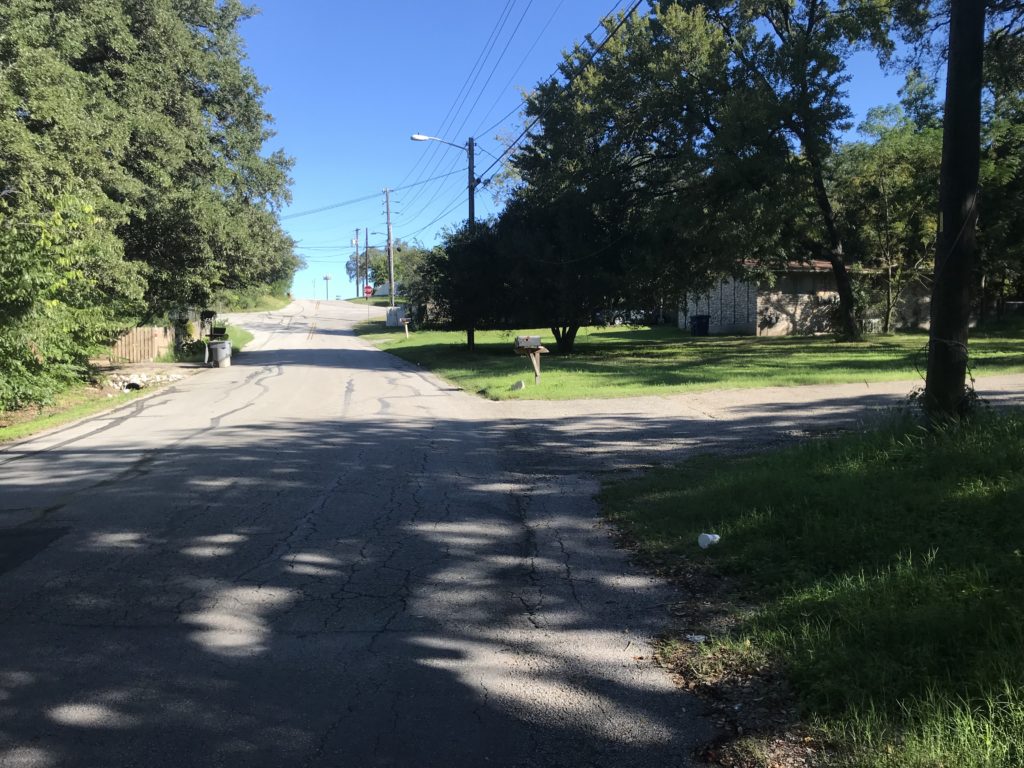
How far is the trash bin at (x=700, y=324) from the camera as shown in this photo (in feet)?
123

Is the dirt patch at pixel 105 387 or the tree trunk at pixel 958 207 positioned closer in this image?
the tree trunk at pixel 958 207

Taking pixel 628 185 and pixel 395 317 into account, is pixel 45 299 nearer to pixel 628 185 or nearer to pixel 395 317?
pixel 628 185

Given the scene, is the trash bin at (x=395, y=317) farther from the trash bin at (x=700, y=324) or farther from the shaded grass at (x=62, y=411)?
the shaded grass at (x=62, y=411)

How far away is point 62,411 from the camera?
15352 mm

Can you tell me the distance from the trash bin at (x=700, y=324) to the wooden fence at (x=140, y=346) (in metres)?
26.0

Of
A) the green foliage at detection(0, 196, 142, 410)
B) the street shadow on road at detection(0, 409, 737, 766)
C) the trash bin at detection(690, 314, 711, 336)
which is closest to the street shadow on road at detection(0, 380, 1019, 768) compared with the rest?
the street shadow on road at detection(0, 409, 737, 766)

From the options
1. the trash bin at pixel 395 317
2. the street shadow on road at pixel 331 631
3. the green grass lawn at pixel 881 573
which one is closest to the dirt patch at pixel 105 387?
the street shadow on road at pixel 331 631

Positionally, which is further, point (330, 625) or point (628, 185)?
point (628, 185)

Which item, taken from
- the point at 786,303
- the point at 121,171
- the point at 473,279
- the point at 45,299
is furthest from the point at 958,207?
the point at 786,303

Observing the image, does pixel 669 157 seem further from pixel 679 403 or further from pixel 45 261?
pixel 45 261

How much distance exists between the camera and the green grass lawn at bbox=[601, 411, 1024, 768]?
292 centimetres

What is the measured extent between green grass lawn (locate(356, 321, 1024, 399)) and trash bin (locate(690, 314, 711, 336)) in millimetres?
6033

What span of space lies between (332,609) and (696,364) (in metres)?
17.5

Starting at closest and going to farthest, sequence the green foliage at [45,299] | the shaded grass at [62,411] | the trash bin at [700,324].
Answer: the green foliage at [45,299], the shaded grass at [62,411], the trash bin at [700,324]
